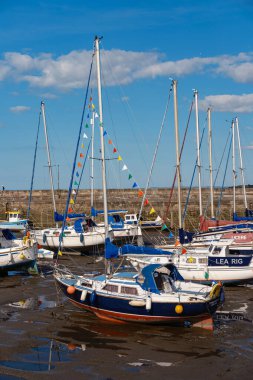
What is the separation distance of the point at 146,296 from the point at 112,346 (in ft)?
8.14

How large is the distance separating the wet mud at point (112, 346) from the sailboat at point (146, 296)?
1.64ft

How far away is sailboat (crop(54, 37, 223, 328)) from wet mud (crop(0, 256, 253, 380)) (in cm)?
50

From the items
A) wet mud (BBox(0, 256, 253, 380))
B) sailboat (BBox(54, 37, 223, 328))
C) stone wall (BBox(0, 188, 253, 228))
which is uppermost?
stone wall (BBox(0, 188, 253, 228))

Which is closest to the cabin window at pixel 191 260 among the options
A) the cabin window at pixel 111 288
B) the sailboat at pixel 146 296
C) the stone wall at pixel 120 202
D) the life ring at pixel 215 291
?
the sailboat at pixel 146 296

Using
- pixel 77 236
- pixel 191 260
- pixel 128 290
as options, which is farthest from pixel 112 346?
pixel 77 236

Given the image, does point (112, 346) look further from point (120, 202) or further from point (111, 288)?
point (120, 202)

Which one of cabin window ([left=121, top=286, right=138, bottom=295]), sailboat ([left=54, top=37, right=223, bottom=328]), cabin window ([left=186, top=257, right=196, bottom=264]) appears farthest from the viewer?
cabin window ([left=186, top=257, right=196, bottom=264])

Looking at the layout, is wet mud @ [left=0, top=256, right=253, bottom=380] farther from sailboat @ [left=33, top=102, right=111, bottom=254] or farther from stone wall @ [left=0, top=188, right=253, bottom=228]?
stone wall @ [left=0, top=188, right=253, bottom=228]

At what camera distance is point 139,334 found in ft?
61.8

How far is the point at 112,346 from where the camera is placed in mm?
17406

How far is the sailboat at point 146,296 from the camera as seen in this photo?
61.1 ft

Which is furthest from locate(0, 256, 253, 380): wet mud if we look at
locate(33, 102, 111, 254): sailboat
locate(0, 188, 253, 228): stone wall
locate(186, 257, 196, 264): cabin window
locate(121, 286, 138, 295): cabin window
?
locate(0, 188, 253, 228): stone wall

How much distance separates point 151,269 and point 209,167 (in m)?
25.1

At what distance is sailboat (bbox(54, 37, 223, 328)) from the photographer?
61.1ft
